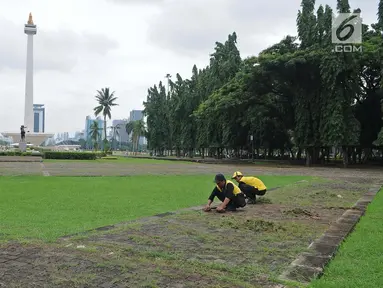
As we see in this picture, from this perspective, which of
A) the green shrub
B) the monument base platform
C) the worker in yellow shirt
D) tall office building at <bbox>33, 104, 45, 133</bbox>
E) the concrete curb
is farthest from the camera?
tall office building at <bbox>33, 104, 45, 133</bbox>

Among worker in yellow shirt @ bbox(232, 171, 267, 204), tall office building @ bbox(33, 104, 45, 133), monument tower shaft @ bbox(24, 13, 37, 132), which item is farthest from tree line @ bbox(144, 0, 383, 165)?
tall office building @ bbox(33, 104, 45, 133)

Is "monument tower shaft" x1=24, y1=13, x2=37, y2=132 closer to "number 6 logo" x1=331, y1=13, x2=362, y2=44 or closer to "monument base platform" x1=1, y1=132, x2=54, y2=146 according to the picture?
"monument base platform" x1=1, y1=132, x2=54, y2=146

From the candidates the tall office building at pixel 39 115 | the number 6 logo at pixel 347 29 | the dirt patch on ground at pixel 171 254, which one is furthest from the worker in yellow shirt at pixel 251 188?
the tall office building at pixel 39 115

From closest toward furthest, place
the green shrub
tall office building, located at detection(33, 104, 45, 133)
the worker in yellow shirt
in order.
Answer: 1. the worker in yellow shirt
2. the green shrub
3. tall office building, located at detection(33, 104, 45, 133)

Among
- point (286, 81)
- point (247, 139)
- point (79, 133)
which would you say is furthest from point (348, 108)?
point (79, 133)

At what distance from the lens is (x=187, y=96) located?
2004 inches

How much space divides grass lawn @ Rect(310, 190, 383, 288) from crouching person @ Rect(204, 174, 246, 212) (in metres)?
2.32

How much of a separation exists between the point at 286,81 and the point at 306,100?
8.08ft

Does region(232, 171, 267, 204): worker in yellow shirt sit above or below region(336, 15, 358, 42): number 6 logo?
below

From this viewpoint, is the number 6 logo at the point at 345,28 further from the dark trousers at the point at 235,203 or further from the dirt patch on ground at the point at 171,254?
the dirt patch on ground at the point at 171,254

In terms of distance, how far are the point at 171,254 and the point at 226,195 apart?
3301 millimetres

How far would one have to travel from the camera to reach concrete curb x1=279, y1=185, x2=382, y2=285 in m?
3.67

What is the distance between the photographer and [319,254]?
437 centimetres

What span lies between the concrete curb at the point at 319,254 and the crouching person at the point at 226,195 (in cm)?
194
